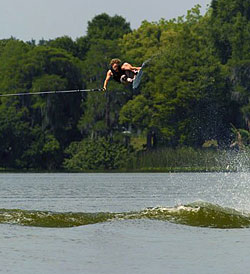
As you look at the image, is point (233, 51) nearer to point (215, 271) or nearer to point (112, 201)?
point (112, 201)

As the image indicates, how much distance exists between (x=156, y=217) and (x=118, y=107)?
2696 inches

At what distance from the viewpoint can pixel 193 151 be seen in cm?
8469

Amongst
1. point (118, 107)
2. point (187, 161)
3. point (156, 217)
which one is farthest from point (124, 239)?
point (118, 107)

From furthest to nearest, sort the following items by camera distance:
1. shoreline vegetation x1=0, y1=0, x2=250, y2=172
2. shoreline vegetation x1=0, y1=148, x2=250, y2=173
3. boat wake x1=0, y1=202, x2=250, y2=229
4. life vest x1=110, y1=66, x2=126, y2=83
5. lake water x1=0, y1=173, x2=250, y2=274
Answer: shoreline vegetation x1=0, y1=0, x2=250, y2=172
shoreline vegetation x1=0, y1=148, x2=250, y2=173
life vest x1=110, y1=66, x2=126, y2=83
boat wake x1=0, y1=202, x2=250, y2=229
lake water x1=0, y1=173, x2=250, y2=274

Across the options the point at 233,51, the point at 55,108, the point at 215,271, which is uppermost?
the point at 233,51

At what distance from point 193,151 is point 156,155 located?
328 cm

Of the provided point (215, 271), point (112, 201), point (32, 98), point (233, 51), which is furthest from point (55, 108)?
point (215, 271)

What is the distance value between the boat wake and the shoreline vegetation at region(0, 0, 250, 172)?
58.1m

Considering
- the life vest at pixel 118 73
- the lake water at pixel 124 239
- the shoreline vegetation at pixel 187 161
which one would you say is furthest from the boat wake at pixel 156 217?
the shoreline vegetation at pixel 187 161

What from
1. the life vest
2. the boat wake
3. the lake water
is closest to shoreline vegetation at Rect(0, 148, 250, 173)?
the lake water

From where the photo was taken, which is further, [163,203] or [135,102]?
[135,102]

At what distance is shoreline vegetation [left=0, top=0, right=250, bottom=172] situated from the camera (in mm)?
92312

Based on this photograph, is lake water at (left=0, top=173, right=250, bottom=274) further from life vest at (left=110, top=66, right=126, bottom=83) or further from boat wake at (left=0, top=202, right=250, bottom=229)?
life vest at (left=110, top=66, right=126, bottom=83)

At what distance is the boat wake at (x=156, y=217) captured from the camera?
26.8 meters
